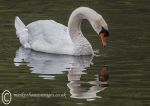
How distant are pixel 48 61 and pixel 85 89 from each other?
3.25 metres

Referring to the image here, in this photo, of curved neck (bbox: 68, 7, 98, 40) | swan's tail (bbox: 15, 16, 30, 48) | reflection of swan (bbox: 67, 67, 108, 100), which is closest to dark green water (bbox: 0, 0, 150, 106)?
reflection of swan (bbox: 67, 67, 108, 100)

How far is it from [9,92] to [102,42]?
4.38 m

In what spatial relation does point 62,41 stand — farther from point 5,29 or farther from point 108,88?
point 108,88

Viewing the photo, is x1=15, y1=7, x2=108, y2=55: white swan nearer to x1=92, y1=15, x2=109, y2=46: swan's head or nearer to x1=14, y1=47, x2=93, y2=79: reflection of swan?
x1=92, y1=15, x2=109, y2=46: swan's head

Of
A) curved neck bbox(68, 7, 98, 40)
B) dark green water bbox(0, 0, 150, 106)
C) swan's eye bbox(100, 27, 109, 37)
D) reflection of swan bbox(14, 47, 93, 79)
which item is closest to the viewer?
dark green water bbox(0, 0, 150, 106)

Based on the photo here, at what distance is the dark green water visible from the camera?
1600cm

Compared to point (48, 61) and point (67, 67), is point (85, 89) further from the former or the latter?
point (48, 61)

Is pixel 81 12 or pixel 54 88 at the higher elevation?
pixel 81 12

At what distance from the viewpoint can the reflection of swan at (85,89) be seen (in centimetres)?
1628

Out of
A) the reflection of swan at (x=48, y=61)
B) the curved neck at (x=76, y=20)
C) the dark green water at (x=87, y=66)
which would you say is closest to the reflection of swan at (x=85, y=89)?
the dark green water at (x=87, y=66)

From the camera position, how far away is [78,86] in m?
17.0

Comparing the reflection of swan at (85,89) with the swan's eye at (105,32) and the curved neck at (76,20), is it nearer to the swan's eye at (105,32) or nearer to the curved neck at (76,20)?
the swan's eye at (105,32)

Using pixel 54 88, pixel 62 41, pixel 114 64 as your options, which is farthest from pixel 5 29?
pixel 54 88

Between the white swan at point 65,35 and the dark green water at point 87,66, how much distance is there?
0.26 m
